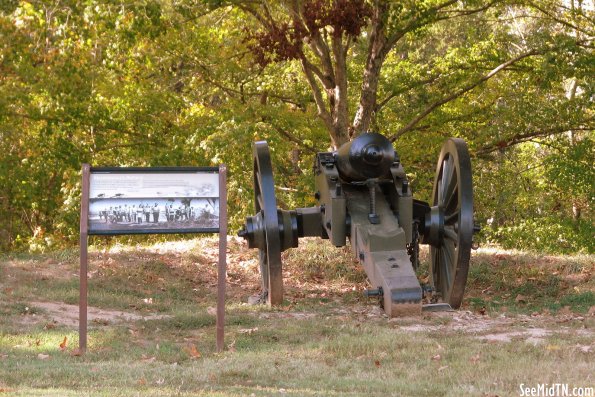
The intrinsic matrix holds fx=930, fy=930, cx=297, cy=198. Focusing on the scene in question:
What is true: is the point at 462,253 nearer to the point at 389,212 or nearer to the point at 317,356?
the point at 389,212

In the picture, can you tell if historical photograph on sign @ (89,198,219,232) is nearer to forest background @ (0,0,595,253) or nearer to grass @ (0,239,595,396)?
grass @ (0,239,595,396)

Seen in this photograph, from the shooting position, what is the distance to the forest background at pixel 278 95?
14.3 meters

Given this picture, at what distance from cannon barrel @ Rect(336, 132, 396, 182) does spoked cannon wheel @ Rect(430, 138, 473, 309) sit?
2.33ft

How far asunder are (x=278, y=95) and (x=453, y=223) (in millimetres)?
9438

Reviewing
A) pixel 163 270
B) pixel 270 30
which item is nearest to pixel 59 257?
pixel 163 270

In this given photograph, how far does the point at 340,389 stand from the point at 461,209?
363cm

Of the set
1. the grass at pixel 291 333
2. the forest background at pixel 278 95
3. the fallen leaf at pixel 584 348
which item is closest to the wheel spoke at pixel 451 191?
the grass at pixel 291 333

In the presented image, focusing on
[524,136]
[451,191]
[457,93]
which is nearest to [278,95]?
[457,93]


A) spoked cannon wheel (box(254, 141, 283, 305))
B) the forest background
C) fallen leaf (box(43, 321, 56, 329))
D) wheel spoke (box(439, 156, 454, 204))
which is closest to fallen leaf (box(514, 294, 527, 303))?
wheel spoke (box(439, 156, 454, 204))

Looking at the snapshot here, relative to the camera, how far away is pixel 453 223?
9531 millimetres

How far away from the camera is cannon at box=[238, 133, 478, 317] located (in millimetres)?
8547

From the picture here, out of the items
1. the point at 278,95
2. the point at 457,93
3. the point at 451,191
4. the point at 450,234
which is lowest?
the point at 450,234

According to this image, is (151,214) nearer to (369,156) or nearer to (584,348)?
(369,156)

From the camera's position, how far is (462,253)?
28.8 ft
